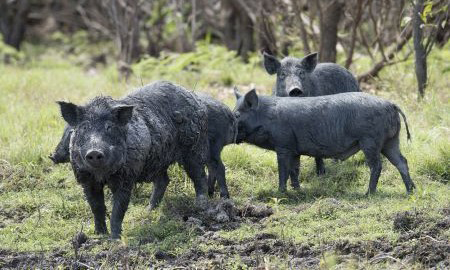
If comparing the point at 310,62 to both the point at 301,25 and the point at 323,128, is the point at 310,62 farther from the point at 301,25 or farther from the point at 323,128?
the point at 301,25

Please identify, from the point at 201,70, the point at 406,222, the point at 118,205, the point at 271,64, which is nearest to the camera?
the point at 406,222

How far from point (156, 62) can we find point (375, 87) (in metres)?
3.54

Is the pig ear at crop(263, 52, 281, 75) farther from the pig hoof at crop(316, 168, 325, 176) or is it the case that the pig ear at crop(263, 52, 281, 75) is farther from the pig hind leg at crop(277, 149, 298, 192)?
the pig hind leg at crop(277, 149, 298, 192)

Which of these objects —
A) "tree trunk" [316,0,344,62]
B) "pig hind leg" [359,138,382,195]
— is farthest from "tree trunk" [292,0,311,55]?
"pig hind leg" [359,138,382,195]

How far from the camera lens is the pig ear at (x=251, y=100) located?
26.9 ft

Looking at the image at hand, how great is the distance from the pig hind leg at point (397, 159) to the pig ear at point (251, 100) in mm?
1225

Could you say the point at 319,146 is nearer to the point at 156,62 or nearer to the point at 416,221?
the point at 416,221

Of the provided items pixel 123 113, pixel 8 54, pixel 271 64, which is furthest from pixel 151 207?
pixel 8 54

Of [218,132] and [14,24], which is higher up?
[14,24]

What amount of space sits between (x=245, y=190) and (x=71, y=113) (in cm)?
229

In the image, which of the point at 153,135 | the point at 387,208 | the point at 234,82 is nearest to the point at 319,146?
the point at 387,208

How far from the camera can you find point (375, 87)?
474 inches

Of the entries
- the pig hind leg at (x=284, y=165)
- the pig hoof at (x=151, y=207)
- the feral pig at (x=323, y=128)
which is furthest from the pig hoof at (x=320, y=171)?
the pig hoof at (x=151, y=207)

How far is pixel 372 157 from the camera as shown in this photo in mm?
7738
